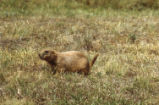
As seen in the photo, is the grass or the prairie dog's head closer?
the grass

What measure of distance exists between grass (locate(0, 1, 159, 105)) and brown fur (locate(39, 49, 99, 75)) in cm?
14

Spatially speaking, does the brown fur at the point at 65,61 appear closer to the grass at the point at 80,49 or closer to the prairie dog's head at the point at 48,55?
the prairie dog's head at the point at 48,55

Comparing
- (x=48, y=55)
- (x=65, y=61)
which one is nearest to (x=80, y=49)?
(x=65, y=61)

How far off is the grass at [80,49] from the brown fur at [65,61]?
14cm

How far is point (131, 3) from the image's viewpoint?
1470cm

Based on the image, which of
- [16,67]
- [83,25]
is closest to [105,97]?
[16,67]

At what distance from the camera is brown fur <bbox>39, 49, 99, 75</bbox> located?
5.50m

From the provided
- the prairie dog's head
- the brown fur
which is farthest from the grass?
the prairie dog's head

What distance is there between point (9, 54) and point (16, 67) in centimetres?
77

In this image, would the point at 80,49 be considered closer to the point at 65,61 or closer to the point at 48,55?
the point at 65,61

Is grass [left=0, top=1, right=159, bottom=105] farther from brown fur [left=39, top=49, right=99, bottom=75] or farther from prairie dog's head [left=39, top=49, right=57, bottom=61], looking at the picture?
prairie dog's head [left=39, top=49, right=57, bottom=61]

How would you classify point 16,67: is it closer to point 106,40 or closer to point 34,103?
point 34,103

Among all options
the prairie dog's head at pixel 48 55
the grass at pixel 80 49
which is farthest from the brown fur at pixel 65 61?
the grass at pixel 80 49

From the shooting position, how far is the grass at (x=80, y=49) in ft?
15.5
